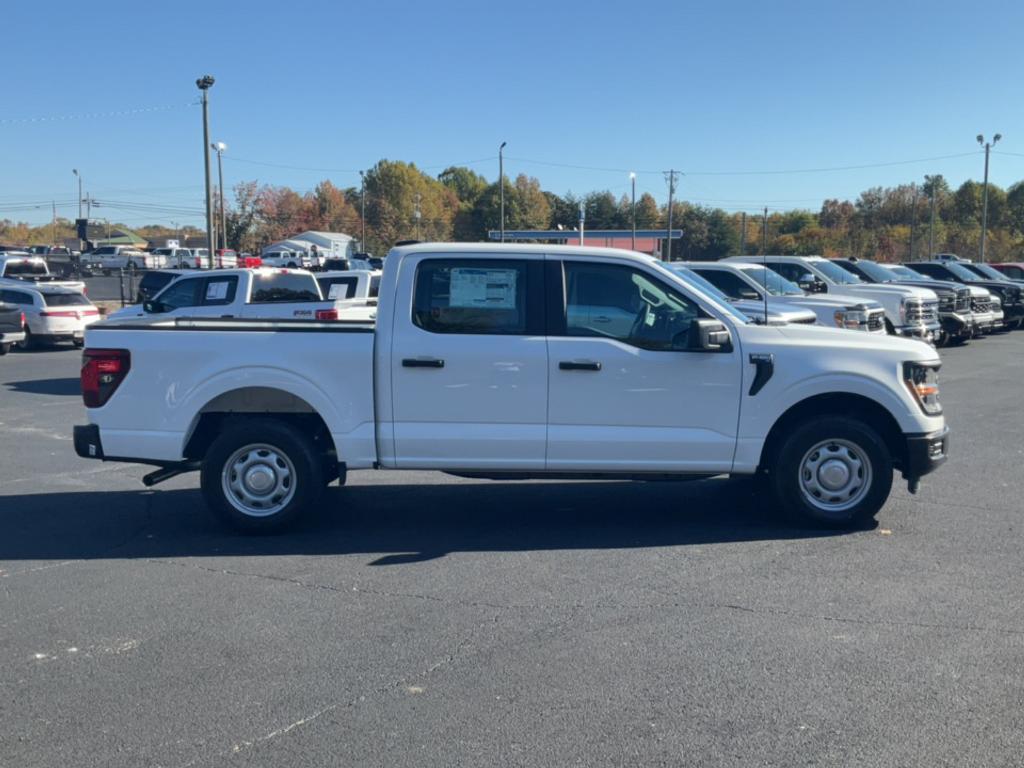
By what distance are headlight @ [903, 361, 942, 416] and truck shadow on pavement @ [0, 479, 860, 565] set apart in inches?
44.3

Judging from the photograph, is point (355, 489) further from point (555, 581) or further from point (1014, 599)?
point (1014, 599)

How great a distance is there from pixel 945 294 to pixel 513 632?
21465 millimetres

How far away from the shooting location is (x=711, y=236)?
74312mm

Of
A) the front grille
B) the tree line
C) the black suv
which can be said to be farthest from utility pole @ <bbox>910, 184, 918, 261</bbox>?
the front grille

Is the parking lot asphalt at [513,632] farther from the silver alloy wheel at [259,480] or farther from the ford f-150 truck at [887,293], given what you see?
the ford f-150 truck at [887,293]

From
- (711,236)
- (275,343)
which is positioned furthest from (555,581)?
(711,236)

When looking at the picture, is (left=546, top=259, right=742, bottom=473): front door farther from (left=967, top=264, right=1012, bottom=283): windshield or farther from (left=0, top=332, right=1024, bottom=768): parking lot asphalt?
(left=967, top=264, right=1012, bottom=283): windshield

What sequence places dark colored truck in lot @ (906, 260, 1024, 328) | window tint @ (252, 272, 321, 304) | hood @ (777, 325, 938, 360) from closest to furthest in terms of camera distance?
hood @ (777, 325, 938, 360)
window tint @ (252, 272, 321, 304)
dark colored truck in lot @ (906, 260, 1024, 328)

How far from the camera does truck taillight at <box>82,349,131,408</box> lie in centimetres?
702

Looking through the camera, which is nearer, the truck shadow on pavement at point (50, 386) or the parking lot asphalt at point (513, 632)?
the parking lot asphalt at point (513, 632)

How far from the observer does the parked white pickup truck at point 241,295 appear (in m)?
15.7

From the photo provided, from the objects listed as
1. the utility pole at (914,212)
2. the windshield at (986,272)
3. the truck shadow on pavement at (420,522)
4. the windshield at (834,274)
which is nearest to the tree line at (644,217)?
the utility pole at (914,212)

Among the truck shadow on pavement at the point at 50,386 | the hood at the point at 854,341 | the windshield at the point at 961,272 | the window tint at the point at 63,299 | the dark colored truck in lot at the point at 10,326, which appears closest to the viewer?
the hood at the point at 854,341

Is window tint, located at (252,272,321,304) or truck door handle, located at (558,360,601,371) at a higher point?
window tint, located at (252,272,321,304)
